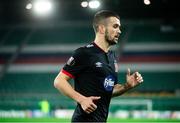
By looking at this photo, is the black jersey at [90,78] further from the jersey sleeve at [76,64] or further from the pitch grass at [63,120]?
the pitch grass at [63,120]

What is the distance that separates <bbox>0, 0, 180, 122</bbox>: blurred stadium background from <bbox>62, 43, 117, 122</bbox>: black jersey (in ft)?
34.2

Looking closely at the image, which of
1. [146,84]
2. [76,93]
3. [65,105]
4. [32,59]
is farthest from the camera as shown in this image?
[32,59]

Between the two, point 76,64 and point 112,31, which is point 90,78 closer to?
point 76,64

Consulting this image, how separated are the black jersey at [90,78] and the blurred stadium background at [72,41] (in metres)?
10.4

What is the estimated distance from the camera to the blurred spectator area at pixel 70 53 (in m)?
17.4

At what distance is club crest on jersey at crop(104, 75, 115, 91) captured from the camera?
3.23 m

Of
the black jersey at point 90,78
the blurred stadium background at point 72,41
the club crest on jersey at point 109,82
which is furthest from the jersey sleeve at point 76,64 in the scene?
the blurred stadium background at point 72,41

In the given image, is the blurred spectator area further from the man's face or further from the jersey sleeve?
the jersey sleeve

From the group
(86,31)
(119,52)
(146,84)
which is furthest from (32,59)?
(146,84)

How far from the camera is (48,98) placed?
12578mm

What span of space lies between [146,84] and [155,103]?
Answer: 547cm

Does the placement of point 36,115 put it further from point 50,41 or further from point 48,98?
point 50,41

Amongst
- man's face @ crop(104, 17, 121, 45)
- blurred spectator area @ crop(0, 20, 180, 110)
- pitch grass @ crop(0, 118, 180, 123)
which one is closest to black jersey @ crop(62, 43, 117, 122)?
man's face @ crop(104, 17, 121, 45)

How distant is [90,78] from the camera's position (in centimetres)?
321
